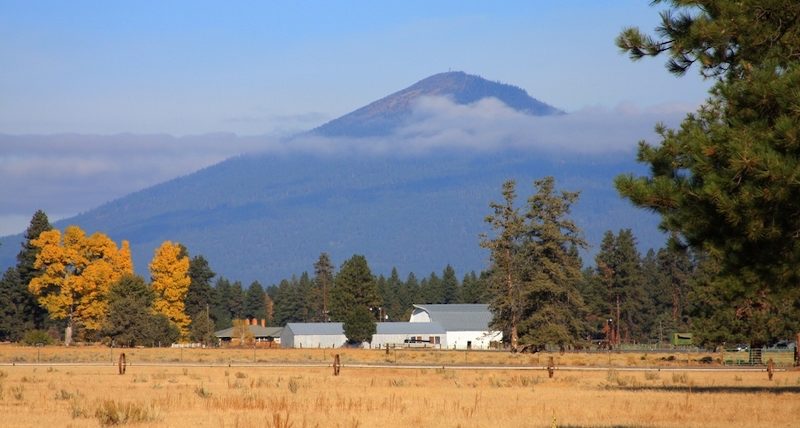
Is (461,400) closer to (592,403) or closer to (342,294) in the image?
(592,403)

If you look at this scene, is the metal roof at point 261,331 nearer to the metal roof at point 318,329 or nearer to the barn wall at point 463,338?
the metal roof at point 318,329

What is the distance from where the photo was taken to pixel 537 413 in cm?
2883

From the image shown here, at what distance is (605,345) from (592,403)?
9789 cm

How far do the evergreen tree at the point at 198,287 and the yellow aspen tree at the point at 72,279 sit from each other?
29059 mm

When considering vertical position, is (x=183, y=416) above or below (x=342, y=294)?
below

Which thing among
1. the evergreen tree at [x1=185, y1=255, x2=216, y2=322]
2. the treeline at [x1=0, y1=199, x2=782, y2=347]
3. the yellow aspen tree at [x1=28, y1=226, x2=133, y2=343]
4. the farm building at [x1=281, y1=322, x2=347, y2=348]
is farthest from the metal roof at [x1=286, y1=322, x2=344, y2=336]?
the yellow aspen tree at [x1=28, y1=226, x2=133, y2=343]

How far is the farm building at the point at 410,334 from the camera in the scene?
451ft

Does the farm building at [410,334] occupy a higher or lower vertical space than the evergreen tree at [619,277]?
lower

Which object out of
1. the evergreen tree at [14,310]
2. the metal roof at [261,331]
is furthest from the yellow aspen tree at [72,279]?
the metal roof at [261,331]

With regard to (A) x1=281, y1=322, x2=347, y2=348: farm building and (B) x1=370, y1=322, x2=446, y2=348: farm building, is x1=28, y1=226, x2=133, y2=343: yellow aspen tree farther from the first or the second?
(B) x1=370, y1=322, x2=446, y2=348: farm building

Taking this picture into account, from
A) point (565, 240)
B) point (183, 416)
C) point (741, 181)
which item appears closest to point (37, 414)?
point (183, 416)

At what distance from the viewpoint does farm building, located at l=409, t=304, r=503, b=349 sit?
140913 mm

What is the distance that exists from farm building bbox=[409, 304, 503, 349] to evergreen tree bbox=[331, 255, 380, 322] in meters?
22.0

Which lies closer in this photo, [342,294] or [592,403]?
[592,403]
